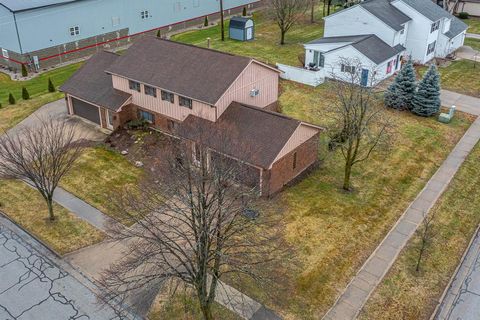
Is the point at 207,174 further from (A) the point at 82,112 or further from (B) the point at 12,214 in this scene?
(A) the point at 82,112

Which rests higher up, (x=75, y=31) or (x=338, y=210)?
(x=75, y=31)

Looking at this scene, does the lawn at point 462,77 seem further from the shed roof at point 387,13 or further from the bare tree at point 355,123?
the bare tree at point 355,123

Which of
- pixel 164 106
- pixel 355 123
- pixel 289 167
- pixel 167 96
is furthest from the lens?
pixel 164 106

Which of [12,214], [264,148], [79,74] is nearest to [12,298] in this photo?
[12,214]

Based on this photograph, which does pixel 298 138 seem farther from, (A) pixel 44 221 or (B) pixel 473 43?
(B) pixel 473 43

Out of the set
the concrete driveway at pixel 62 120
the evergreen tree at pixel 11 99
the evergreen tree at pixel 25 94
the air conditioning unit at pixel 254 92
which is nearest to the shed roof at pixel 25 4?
the evergreen tree at pixel 25 94

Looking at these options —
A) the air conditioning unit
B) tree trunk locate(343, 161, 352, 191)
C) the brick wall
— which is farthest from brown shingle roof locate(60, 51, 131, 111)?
tree trunk locate(343, 161, 352, 191)

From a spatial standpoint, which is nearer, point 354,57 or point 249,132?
point 249,132

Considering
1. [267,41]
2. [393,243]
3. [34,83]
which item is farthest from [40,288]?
[267,41]
